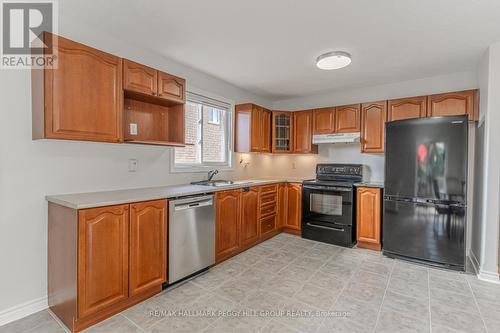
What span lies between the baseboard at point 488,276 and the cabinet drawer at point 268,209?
2.65m

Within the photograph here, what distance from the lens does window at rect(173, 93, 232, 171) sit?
353 centimetres

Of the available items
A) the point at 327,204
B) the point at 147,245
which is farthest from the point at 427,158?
the point at 147,245

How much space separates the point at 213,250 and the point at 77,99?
2.03 metres

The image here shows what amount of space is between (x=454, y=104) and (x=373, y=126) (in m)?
1.00

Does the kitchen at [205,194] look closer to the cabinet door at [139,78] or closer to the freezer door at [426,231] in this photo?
the cabinet door at [139,78]

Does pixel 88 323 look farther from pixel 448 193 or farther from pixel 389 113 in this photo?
pixel 389 113

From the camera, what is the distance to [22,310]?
204 cm

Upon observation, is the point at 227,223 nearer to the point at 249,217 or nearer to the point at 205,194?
the point at 249,217

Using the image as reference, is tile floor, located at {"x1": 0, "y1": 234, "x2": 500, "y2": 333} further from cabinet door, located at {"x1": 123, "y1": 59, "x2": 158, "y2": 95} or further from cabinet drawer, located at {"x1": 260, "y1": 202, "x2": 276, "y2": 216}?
cabinet door, located at {"x1": 123, "y1": 59, "x2": 158, "y2": 95}

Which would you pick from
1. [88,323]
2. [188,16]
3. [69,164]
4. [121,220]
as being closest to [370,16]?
[188,16]

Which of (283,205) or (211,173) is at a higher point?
(211,173)

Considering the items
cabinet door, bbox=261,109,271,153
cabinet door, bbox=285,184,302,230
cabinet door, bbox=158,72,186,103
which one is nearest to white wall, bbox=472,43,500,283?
cabinet door, bbox=285,184,302,230

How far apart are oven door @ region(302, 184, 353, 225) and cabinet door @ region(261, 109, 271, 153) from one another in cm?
100

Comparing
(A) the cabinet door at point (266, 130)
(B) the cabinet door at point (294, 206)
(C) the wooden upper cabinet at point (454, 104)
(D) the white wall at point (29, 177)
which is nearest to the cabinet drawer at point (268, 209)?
(B) the cabinet door at point (294, 206)
